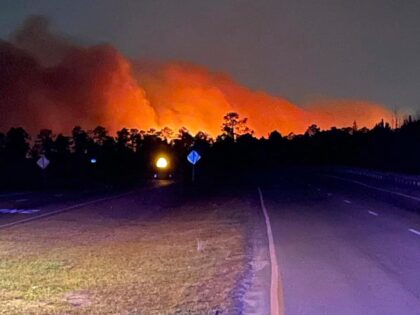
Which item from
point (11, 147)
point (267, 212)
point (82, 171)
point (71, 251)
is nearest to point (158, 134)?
point (11, 147)

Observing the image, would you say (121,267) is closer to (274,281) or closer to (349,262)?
(274,281)

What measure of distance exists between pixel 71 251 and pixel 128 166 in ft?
326

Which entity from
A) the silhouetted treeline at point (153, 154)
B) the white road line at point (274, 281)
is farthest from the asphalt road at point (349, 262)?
the silhouetted treeline at point (153, 154)

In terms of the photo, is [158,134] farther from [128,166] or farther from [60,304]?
[60,304]

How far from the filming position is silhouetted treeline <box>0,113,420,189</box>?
3404 inches

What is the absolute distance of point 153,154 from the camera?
449 ft

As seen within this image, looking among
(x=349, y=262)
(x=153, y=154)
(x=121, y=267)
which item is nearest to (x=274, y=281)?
(x=349, y=262)

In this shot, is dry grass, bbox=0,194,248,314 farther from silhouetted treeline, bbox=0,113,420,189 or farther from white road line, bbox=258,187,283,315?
silhouetted treeline, bbox=0,113,420,189

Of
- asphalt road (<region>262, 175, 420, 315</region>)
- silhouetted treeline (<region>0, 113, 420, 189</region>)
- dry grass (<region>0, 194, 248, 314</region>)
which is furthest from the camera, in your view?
silhouetted treeline (<region>0, 113, 420, 189</region>)

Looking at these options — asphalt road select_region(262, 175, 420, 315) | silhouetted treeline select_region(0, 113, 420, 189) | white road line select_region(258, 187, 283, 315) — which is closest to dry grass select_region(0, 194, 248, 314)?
white road line select_region(258, 187, 283, 315)

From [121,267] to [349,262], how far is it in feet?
15.9

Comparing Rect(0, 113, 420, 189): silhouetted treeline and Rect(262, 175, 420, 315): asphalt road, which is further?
Rect(0, 113, 420, 189): silhouetted treeline

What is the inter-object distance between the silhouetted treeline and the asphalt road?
145 feet

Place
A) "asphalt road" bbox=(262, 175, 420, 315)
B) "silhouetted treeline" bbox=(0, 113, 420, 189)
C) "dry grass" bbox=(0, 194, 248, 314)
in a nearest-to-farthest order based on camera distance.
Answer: "asphalt road" bbox=(262, 175, 420, 315), "dry grass" bbox=(0, 194, 248, 314), "silhouetted treeline" bbox=(0, 113, 420, 189)
